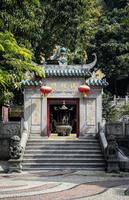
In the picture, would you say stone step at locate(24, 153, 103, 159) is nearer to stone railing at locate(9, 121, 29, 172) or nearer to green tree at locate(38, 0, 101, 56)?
stone railing at locate(9, 121, 29, 172)

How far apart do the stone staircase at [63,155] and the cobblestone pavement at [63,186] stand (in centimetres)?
105

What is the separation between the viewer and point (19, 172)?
18.4m

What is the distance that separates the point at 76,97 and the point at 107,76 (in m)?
20.4

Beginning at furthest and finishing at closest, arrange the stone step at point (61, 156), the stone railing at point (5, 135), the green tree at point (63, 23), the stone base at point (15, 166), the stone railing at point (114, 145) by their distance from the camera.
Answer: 1. the green tree at point (63, 23)
2. the stone railing at point (5, 135)
3. the stone step at point (61, 156)
4. the stone railing at point (114, 145)
5. the stone base at point (15, 166)

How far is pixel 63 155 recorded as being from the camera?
20.2 meters

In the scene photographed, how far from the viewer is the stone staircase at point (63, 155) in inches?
760

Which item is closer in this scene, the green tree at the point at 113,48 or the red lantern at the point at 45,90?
the red lantern at the point at 45,90

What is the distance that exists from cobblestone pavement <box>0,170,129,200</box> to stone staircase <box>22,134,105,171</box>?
105 centimetres

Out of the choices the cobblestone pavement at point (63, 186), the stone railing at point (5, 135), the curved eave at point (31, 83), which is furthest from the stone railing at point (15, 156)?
the curved eave at point (31, 83)

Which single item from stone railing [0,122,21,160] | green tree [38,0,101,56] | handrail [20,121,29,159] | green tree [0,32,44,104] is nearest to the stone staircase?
handrail [20,121,29,159]

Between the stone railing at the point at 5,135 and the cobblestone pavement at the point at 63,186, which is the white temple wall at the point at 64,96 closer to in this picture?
the stone railing at the point at 5,135

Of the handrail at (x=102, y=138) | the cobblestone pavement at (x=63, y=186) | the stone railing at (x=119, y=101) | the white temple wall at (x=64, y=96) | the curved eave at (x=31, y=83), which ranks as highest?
the stone railing at (x=119, y=101)

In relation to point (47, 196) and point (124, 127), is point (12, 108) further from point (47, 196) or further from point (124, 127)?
point (47, 196)

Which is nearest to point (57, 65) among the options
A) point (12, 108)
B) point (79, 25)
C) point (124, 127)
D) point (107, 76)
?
point (124, 127)
